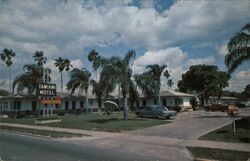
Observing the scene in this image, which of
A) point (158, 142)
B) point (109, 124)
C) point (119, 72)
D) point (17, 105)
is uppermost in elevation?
point (119, 72)

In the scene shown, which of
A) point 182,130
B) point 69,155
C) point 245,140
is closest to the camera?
point 69,155

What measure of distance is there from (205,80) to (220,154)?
5828 cm

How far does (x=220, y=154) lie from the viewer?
10.8 meters

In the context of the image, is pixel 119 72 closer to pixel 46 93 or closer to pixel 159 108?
pixel 159 108

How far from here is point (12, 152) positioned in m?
11.8

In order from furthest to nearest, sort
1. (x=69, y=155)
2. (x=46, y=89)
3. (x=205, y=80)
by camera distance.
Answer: (x=205, y=80)
(x=46, y=89)
(x=69, y=155)

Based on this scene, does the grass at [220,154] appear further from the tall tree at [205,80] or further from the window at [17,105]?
the tall tree at [205,80]

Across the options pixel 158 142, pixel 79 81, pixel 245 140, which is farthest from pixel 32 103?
pixel 245 140

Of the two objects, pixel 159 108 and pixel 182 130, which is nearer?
pixel 182 130

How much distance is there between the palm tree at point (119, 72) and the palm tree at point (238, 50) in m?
10.2

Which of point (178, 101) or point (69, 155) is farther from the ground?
point (178, 101)

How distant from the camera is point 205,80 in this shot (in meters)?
66.8

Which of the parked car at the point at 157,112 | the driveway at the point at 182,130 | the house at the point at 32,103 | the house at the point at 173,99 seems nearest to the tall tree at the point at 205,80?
the house at the point at 173,99

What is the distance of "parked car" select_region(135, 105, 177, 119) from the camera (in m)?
30.6
